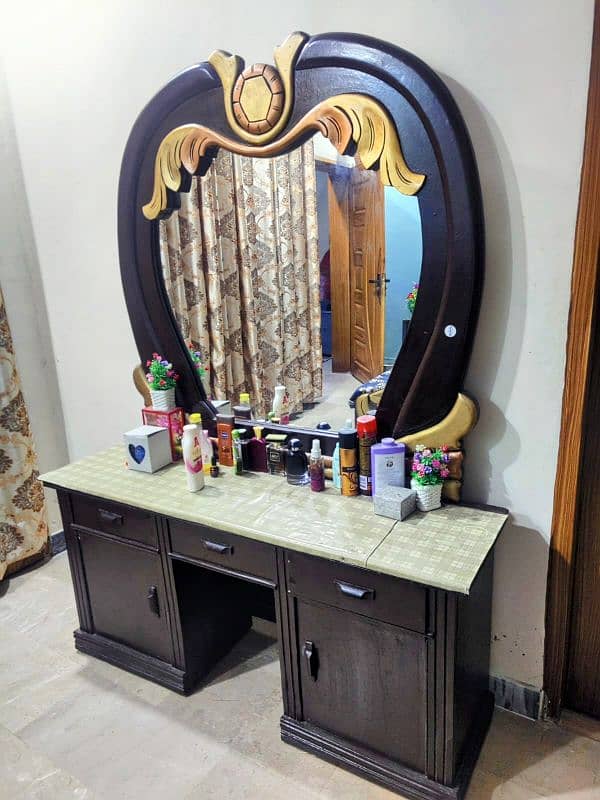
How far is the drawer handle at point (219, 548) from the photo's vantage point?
1575 millimetres

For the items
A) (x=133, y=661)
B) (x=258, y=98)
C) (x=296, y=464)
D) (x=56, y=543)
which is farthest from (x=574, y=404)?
(x=56, y=543)

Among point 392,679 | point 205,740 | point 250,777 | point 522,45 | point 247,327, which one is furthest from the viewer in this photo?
point 247,327

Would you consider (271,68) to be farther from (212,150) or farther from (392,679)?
(392,679)

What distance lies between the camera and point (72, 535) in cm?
191

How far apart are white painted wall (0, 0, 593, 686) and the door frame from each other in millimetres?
23

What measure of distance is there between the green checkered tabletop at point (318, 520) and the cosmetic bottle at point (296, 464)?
3 cm

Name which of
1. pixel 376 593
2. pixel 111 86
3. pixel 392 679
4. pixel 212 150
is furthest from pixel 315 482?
pixel 111 86

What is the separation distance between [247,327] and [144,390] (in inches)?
19.2

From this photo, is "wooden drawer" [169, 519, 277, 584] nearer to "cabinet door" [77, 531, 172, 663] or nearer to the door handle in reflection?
"cabinet door" [77, 531, 172, 663]

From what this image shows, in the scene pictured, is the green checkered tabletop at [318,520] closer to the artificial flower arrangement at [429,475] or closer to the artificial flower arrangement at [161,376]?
the artificial flower arrangement at [429,475]

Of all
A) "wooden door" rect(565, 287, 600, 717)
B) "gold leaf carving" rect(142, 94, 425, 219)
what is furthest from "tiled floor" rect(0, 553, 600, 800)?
"gold leaf carving" rect(142, 94, 425, 219)

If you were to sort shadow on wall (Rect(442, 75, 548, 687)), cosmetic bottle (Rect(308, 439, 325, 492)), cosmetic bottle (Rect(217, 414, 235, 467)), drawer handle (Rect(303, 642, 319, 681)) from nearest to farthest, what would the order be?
1. shadow on wall (Rect(442, 75, 548, 687))
2. drawer handle (Rect(303, 642, 319, 681))
3. cosmetic bottle (Rect(308, 439, 325, 492))
4. cosmetic bottle (Rect(217, 414, 235, 467))

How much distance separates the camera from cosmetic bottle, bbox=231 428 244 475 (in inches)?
71.6

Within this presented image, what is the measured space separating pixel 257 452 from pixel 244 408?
166mm
